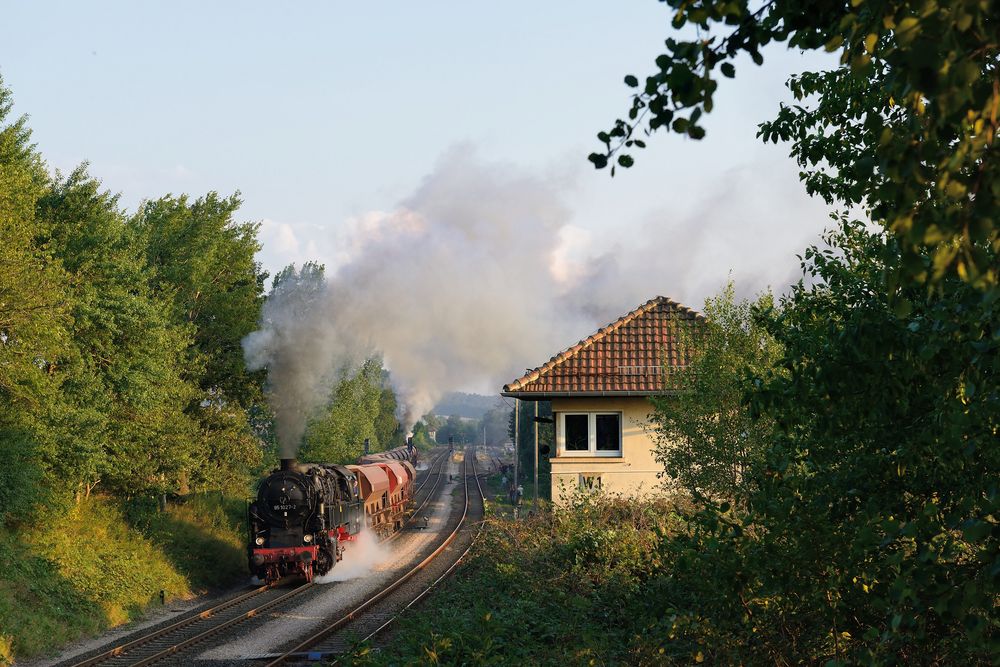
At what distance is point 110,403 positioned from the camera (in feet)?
90.7

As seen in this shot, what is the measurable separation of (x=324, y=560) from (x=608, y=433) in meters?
9.37

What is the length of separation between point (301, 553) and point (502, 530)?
6615 mm

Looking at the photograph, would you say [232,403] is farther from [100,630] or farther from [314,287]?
[100,630]

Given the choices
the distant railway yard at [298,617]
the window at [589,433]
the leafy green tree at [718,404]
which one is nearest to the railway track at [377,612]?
the distant railway yard at [298,617]

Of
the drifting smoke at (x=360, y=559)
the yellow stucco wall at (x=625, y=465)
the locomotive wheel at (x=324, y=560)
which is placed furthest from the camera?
the drifting smoke at (x=360, y=559)

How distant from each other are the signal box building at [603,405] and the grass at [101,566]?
1102cm

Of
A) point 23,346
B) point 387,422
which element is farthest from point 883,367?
point 387,422

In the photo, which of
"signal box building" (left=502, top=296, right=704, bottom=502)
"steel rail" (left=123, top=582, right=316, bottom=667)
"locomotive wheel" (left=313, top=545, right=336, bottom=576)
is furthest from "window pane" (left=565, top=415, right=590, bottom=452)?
"steel rail" (left=123, top=582, right=316, bottom=667)

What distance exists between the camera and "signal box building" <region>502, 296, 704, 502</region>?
1125 inches

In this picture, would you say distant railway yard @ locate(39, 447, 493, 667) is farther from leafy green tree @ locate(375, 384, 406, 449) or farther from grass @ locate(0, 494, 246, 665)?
leafy green tree @ locate(375, 384, 406, 449)

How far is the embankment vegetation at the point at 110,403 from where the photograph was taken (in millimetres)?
22875

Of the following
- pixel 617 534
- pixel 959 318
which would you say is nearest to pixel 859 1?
pixel 959 318

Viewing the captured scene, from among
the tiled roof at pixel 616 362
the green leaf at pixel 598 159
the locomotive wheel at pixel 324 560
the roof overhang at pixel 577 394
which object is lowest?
the locomotive wheel at pixel 324 560

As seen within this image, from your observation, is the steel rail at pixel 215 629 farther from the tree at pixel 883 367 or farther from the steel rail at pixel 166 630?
the tree at pixel 883 367
